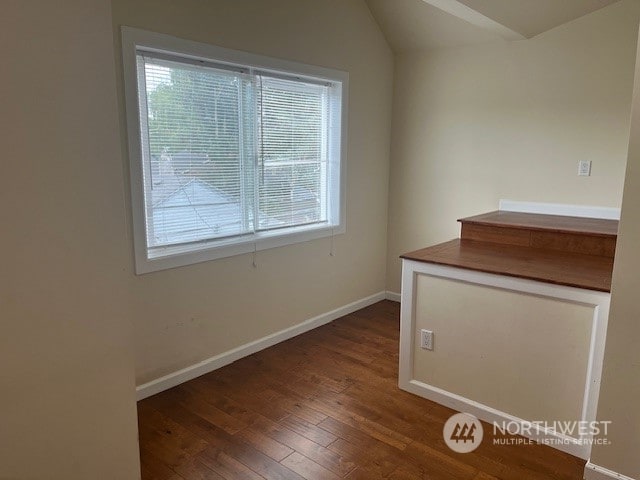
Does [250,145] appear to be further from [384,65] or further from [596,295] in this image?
[596,295]

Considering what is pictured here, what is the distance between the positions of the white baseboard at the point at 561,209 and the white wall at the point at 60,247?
312 centimetres

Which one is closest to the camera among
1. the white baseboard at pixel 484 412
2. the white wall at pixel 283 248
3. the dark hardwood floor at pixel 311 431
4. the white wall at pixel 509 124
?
the dark hardwood floor at pixel 311 431

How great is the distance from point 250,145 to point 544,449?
249 centimetres

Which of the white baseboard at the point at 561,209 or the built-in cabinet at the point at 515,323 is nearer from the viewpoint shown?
the built-in cabinet at the point at 515,323

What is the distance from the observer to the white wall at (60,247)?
4.74 feet

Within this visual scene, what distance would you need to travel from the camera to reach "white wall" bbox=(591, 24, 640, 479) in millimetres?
1846

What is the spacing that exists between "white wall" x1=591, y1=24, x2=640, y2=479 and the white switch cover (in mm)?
1750

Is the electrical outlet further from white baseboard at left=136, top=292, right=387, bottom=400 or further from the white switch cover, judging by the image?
the white switch cover

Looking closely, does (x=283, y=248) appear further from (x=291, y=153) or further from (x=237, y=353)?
(x=237, y=353)

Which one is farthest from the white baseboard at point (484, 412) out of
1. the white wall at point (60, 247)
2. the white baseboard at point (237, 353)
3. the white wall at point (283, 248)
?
the white wall at point (60, 247)

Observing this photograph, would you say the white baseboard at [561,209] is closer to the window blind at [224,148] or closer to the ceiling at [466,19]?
the ceiling at [466,19]

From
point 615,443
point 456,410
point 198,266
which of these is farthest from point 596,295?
point 198,266

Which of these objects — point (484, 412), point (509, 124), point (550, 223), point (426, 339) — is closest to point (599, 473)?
point (484, 412)

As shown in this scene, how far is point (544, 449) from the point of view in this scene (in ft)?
7.61
